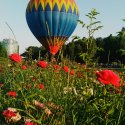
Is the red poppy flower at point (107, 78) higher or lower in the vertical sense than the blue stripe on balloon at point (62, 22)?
lower

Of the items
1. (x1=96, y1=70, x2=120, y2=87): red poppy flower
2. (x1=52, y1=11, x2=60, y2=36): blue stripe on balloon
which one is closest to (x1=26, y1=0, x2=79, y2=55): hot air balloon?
(x1=52, y1=11, x2=60, y2=36): blue stripe on balloon

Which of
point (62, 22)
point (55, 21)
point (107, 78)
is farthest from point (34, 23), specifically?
point (107, 78)

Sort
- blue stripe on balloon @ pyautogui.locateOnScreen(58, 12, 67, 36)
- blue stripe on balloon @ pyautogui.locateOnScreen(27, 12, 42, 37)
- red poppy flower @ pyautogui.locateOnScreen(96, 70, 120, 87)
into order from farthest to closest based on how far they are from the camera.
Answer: blue stripe on balloon @ pyautogui.locateOnScreen(27, 12, 42, 37), blue stripe on balloon @ pyautogui.locateOnScreen(58, 12, 67, 36), red poppy flower @ pyautogui.locateOnScreen(96, 70, 120, 87)

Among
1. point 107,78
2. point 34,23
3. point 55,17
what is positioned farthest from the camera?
point 34,23

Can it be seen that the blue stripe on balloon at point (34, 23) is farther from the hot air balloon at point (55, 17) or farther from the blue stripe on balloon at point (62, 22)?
the blue stripe on balloon at point (62, 22)

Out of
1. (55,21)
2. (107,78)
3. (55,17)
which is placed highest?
(55,17)

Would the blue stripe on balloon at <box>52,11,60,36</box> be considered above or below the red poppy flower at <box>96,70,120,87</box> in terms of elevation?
above

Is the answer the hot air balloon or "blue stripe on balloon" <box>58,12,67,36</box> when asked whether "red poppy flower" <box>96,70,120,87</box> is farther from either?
"blue stripe on balloon" <box>58,12,67,36</box>

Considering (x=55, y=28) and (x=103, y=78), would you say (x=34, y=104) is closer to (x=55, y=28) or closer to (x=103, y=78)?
(x=103, y=78)

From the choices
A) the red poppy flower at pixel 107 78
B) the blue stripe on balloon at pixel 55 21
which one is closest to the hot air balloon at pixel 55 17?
the blue stripe on balloon at pixel 55 21

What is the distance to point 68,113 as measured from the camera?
4250mm

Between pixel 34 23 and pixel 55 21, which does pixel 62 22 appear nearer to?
pixel 55 21

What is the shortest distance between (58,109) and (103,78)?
40.1 inches

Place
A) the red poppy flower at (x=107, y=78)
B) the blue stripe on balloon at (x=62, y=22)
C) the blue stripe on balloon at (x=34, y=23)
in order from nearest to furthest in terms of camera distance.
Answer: the red poppy flower at (x=107, y=78) → the blue stripe on balloon at (x=62, y=22) → the blue stripe on balloon at (x=34, y=23)
